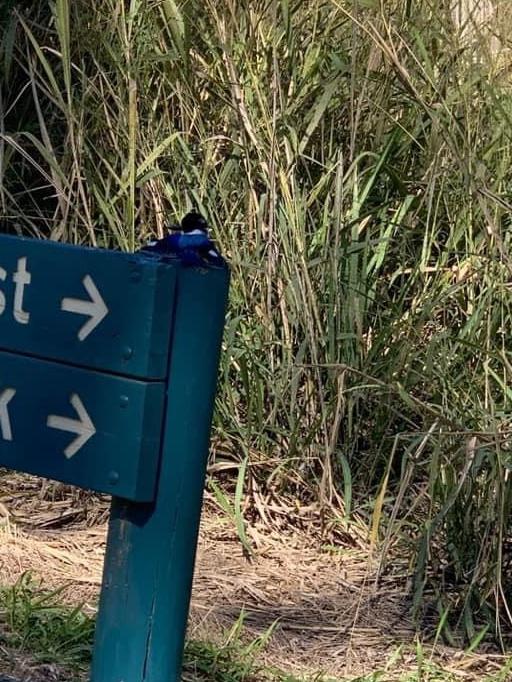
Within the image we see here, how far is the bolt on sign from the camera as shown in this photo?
154 centimetres

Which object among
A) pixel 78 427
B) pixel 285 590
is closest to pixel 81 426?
pixel 78 427

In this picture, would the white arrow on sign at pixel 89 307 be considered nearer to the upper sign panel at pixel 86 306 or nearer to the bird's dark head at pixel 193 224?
the upper sign panel at pixel 86 306

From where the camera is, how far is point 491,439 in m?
2.59

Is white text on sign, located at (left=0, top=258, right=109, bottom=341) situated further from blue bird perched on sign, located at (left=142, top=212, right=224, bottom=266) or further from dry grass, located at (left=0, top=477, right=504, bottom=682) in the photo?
dry grass, located at (left=0, top=477, right=504, bottom=682)

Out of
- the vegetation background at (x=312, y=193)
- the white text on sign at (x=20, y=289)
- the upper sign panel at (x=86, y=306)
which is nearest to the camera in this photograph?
the upper sign panel at (x=86, y=306)

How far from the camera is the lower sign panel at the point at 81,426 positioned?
1534mm

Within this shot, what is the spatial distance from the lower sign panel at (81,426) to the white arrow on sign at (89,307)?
5 centimetres

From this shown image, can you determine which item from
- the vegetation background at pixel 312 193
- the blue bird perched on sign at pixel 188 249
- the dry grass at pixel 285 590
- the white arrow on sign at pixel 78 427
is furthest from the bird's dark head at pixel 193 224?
the vegetation background at pixel 312 193

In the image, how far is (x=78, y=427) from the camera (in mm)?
1582

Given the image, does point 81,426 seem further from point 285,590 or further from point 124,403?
point 285,590

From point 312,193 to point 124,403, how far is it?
2.03 meters

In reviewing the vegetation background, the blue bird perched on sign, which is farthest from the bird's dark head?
the vegetation background

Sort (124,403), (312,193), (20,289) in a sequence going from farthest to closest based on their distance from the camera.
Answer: (312,193) → (20,289) → (124,403)

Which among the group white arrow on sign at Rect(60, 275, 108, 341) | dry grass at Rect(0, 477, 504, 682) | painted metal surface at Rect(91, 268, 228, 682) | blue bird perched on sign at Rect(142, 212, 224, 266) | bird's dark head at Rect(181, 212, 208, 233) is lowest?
dry grass at Rect(0, 477, 504, 682)
